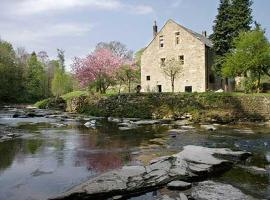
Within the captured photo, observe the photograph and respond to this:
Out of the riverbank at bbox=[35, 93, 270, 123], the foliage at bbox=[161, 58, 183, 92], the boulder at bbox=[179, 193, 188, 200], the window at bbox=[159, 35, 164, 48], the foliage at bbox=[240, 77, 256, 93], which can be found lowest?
the boulder at bbox=[179, 193, 188, 200]

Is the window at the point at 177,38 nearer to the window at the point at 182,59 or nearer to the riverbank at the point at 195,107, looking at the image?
the window at the point at 182,59

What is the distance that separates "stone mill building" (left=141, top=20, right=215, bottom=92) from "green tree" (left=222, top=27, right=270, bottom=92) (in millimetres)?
5620

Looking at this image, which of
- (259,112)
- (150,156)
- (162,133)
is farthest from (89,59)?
(150,156)

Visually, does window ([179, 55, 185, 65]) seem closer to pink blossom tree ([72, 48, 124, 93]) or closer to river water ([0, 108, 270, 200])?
pink blossom tree ([72, 48, 124, 93])

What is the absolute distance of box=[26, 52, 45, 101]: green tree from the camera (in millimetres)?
82012

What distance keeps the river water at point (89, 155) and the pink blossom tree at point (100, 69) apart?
2665 cm

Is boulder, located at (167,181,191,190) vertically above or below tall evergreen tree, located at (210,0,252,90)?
below

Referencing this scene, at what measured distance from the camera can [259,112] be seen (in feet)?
112

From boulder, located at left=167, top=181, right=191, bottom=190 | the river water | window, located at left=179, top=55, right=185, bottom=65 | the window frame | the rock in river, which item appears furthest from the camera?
the window frame

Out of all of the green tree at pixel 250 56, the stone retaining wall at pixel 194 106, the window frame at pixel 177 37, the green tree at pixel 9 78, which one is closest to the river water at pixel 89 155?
the stone retaining wall at pixel 194 106

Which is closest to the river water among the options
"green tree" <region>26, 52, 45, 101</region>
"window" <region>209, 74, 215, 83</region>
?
"window" <region>209, 74, 215, 83</region>

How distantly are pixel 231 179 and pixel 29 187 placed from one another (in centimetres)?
651

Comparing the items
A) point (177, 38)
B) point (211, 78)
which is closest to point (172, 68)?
point (177, 38)

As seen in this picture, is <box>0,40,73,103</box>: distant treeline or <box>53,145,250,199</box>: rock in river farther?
<box>0,40,73,103</box>: distant treeline
